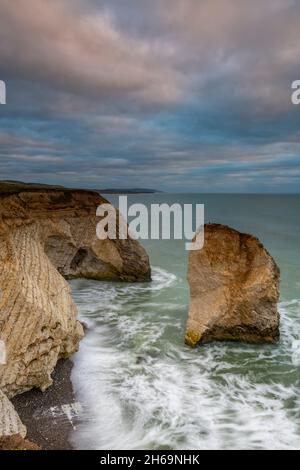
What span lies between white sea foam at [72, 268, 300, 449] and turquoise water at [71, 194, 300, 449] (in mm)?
17

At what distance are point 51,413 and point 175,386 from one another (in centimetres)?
248

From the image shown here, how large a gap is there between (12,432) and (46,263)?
174 inches

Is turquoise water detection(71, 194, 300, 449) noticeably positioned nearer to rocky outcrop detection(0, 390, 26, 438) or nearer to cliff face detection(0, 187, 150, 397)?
cliff face detection(0, 187, 150, 397)

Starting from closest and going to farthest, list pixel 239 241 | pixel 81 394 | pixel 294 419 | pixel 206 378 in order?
pixel 294 419 < pixel 81 394 < pixel 206 378 < pixel 239 241

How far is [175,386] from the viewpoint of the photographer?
755 cm

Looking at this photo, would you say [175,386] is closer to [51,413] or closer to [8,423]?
[51,413]

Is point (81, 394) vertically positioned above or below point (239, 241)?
below

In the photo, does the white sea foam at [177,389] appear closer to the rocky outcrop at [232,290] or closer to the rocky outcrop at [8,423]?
the rocky outcrop at [232,290]

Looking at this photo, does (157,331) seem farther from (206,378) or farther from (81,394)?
(81,394)

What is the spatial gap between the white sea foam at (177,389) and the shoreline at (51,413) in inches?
8.0

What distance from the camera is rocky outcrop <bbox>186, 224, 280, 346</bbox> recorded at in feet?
31.0

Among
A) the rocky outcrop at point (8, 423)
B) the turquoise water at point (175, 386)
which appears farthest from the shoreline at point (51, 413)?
the rocky outcrop at point (8, 423)

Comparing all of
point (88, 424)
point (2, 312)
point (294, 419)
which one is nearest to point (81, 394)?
point (88, 424)

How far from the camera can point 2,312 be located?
6.81 m
